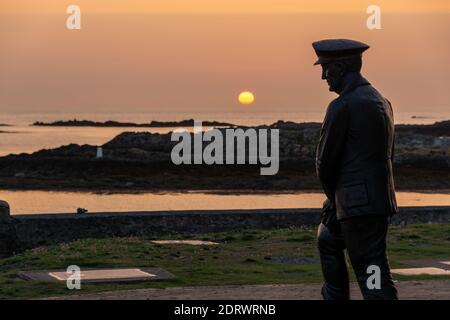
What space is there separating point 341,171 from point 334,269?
1044mm

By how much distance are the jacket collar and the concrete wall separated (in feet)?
51.9

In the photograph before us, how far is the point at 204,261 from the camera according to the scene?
19531mm

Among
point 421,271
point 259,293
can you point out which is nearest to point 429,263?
point 421,271

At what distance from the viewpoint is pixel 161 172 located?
66625mm

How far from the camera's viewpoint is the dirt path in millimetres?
14633

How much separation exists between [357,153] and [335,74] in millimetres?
864

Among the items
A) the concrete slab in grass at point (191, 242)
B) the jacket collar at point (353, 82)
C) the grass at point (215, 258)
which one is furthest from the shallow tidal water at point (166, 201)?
the jacket collar at point (353, 82)

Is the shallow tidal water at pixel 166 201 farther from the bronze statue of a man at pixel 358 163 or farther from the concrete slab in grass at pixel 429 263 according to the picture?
the bronze statue of a man at pixel 358 163

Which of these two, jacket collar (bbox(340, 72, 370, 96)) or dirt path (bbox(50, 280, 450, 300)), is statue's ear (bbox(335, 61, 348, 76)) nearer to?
jacket collar (bbox(340, 72, 370, 96))

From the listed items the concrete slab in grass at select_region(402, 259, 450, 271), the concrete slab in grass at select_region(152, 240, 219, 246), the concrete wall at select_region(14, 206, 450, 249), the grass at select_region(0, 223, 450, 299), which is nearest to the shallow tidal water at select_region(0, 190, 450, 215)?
the concrete wall at select_region(14, 206, 450, 249)
